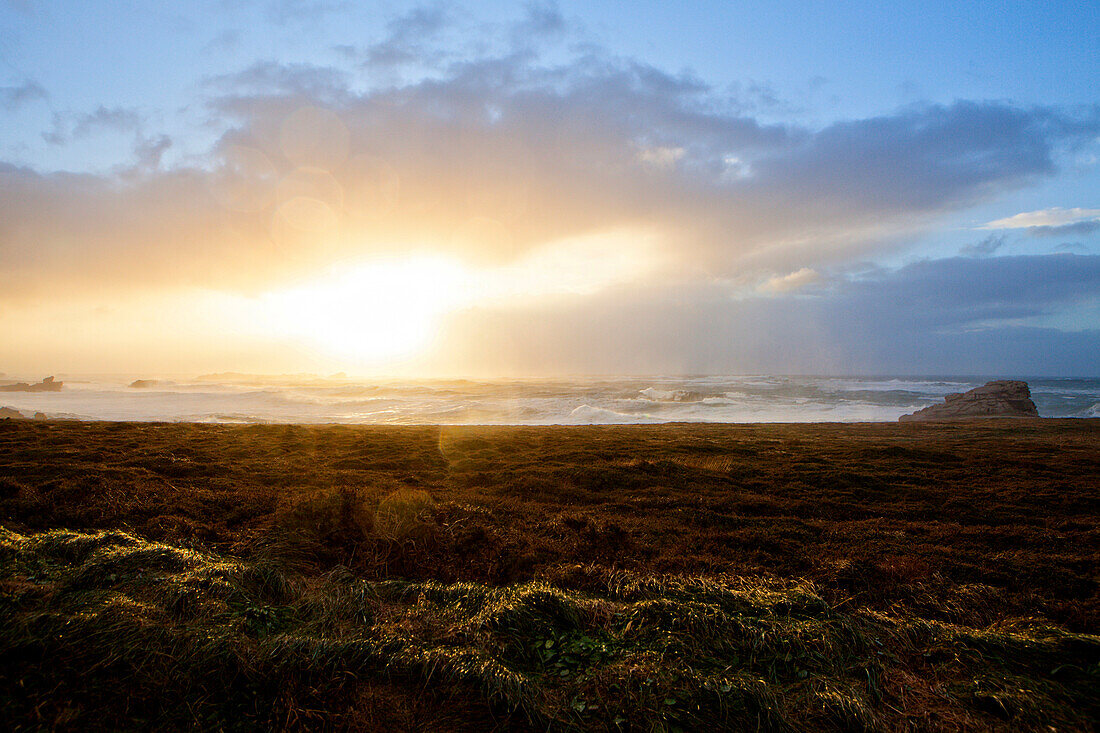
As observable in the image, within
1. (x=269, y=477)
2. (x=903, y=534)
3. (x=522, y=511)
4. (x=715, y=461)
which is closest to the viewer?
(x=903, y=534)

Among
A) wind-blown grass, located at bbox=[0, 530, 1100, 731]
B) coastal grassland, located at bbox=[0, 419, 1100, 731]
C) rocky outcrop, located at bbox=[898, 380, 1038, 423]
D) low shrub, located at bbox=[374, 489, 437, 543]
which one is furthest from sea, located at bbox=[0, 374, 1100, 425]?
wind-blown grass, located at bbox=[0, 530, 1100, 731]

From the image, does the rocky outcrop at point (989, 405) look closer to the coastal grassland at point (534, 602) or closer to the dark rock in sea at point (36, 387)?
the coastal grassland at point (534, 602)

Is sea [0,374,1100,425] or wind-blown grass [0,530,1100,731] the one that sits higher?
wind-blown grass [0,530,1100,731]

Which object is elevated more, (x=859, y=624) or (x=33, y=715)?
(x=33, y=715)

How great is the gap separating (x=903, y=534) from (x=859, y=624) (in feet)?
8.07

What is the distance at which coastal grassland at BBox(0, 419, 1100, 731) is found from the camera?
2246mm

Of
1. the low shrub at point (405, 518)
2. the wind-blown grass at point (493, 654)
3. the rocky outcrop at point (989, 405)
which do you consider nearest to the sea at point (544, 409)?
the rocky outcrop at point (989, 405)

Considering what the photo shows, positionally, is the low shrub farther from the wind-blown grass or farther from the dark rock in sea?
the dark rock in sea

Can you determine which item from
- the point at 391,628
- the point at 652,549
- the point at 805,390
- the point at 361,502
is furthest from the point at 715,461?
the point at 805,390

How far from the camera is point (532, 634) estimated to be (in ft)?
9.86

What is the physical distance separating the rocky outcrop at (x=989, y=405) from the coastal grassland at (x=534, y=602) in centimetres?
2573

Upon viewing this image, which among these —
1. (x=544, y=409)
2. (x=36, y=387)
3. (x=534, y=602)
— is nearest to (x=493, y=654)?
(x=534, y=602)

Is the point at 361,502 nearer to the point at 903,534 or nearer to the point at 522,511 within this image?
the point at 522,511

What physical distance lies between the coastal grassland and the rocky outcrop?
25.7 metres
